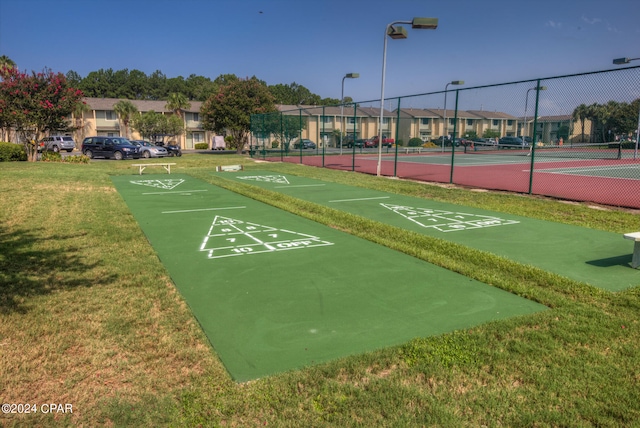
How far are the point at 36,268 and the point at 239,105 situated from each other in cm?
3739

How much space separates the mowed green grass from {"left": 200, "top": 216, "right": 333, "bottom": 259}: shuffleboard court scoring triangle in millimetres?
1296

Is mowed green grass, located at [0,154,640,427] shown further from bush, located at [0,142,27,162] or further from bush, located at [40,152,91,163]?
bush, located at [0,142,27,162]

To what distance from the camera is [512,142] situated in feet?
79.8

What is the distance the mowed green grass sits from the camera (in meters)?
2.92

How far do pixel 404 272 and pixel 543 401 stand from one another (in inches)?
112

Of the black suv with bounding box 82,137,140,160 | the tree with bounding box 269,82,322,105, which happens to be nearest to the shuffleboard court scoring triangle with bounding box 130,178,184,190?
the black suv with bounding box 82,137,140,160

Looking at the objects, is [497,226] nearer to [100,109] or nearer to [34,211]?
[34,211]

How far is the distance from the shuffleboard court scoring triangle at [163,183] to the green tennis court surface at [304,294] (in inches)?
278

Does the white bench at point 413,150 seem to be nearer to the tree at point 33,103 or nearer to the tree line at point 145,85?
the tree at point 33,103

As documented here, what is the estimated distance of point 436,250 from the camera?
22.5ft

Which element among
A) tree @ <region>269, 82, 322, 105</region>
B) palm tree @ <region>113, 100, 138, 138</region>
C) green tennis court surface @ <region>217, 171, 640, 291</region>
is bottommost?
green tennis court surface @ <region>217, 171, 640, 291</region>

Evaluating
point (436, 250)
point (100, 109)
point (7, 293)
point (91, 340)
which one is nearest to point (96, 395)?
point (91, 340)

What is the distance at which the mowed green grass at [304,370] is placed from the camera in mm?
2924

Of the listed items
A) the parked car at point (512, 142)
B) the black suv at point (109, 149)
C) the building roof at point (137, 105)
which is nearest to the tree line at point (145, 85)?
the building roof at point (137, 105)
